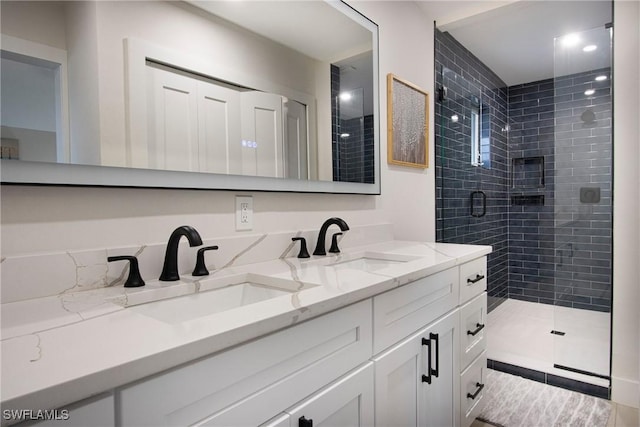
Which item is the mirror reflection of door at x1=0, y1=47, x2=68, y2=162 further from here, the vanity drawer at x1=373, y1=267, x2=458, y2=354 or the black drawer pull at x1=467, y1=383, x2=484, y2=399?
the black drawer pull at x1=467, y1=383, x2=484, y2=399

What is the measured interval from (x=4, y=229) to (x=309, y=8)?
4.53ft

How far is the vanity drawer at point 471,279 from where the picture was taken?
1.57 metres

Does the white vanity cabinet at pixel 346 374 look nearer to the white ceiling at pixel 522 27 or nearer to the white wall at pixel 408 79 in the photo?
the white wall at pixel 408 79

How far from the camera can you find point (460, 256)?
1527 millimetres

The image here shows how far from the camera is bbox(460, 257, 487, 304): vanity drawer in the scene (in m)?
1.57

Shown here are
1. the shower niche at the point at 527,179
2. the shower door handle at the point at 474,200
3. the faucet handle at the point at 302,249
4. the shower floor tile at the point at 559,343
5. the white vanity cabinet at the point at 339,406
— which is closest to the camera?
the white vanity cabinet at the point at 339,406

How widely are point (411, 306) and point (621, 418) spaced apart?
5.41 ft

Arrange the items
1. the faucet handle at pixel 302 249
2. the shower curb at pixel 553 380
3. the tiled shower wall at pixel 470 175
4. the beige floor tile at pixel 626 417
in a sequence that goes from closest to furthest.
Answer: the faucet handle at pixel 302 249 < the beige floor tile at pixel 626 417 < the shower curb at pixel 553 380 < the tiled shower wall at pixel 470 175

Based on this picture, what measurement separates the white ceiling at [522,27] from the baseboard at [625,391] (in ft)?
6.31

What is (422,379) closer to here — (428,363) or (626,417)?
(428,363)

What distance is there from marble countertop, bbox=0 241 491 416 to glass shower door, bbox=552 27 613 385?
1.85m

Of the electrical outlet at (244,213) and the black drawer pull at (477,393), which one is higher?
the electrical outlet at (244,213)

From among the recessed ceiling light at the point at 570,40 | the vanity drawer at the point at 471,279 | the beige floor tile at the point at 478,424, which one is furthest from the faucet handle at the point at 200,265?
the recessed ceiling light at the point at 570,40

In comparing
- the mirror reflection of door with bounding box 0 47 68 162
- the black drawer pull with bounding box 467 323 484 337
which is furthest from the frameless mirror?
the black drawer pull with bounding box 467 323 484 337
